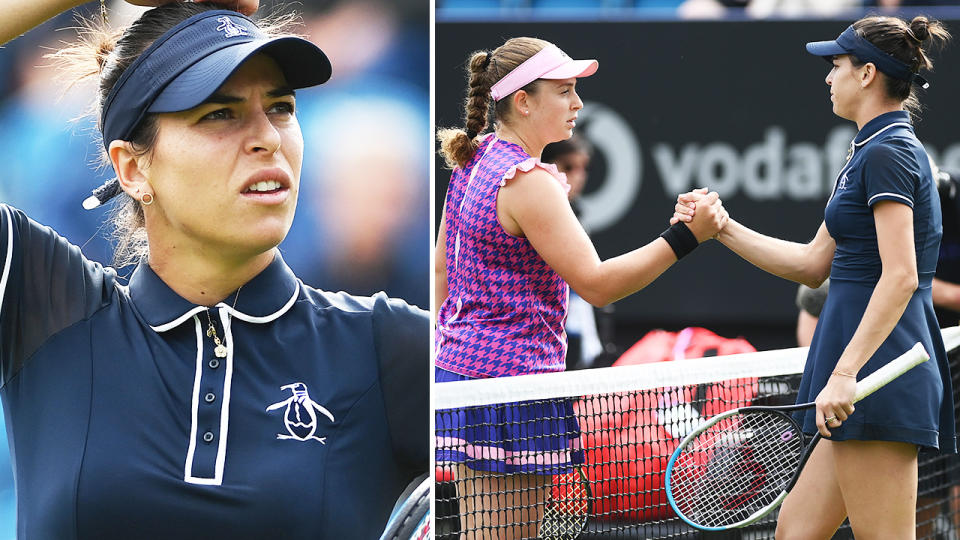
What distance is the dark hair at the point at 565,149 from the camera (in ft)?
21.6

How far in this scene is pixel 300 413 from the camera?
186cm

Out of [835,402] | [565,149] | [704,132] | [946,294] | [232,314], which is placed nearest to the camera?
[232,314]

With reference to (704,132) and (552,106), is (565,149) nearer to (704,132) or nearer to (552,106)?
(704,132)

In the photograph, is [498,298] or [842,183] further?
[842,183]

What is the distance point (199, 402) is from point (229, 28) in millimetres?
568

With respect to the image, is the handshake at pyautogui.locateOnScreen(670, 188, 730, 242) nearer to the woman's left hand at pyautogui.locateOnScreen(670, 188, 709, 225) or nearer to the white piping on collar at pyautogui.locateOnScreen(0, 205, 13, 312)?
the woman's left hand at pyautogui.locateOnScreen(670, 188, 709, 225)

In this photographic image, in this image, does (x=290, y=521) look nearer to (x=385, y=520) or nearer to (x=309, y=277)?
(x=385, y=520)

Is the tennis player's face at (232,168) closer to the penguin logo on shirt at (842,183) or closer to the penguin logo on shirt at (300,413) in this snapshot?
the penguin logo on shirt at (300,413)

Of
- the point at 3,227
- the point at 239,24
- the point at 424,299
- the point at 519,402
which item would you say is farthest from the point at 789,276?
the point at 3,227

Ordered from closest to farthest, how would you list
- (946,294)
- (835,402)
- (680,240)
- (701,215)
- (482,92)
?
(835,402) < (680,240) < (701,215) < (482,92) < (946,294)

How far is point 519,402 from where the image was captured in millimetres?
3238

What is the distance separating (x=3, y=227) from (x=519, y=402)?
1.72m

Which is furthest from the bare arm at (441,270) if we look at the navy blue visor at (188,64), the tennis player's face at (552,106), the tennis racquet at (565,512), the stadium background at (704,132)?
the stadium background at (704,132)

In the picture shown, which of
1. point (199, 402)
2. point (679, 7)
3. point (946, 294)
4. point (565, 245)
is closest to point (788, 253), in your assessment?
point (565, 245)
